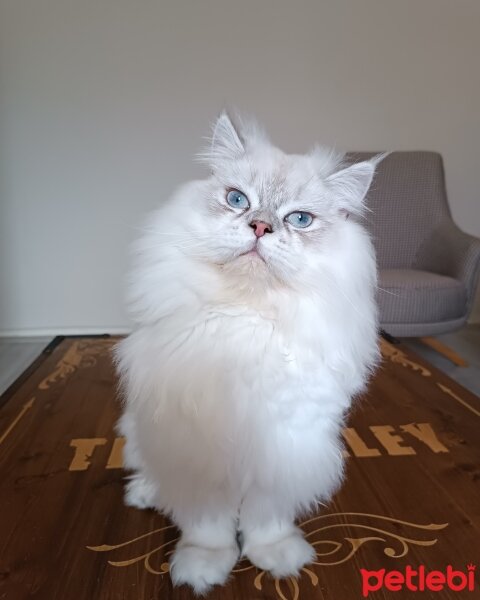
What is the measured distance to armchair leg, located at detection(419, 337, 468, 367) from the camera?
2.48 m

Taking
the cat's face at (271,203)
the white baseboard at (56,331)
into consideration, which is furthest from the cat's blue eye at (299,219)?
the white baseboard at (56,331)

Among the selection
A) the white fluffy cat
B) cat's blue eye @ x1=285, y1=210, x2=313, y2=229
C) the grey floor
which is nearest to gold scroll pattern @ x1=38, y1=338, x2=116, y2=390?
the grey floor

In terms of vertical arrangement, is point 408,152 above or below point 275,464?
above

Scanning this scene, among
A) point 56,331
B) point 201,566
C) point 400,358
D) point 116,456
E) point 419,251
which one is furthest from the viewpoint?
point 56,331

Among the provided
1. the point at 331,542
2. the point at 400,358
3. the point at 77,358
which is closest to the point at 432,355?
the point at 400,358

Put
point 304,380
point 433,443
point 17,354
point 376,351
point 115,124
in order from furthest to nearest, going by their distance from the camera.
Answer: point 115,124 < point 17,354 < point 433,443 < point 376,351 < point 304,380

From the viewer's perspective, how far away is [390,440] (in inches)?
46.2

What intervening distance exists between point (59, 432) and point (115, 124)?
87.5 inches

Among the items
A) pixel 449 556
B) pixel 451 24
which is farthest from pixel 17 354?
pixel 451 24

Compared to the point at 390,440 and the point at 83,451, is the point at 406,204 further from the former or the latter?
the point at 83,451

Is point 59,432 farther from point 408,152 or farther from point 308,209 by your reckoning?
point 408,152

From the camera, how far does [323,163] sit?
89cm

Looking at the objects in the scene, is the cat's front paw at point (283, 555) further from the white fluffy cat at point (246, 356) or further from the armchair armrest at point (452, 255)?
the armchair armrest at point (452, 255)

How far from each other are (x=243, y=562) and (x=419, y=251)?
2358mm
